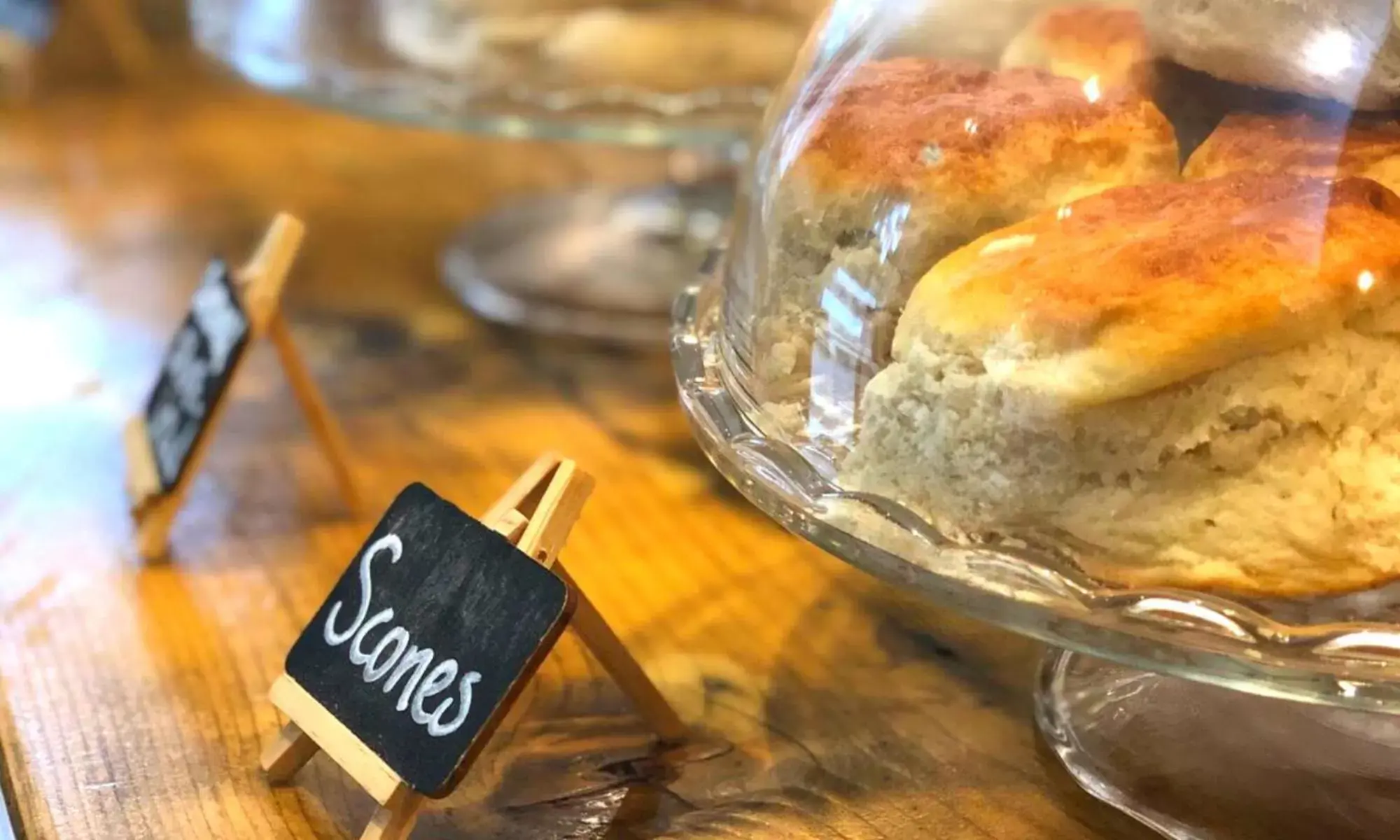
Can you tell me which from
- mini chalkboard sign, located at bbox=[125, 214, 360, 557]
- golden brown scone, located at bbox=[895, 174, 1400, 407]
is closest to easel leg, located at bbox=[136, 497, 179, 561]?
mini chalkboard sign, located at bbox=[125, 214, 360, 557]

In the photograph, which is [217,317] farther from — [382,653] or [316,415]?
[382,653]

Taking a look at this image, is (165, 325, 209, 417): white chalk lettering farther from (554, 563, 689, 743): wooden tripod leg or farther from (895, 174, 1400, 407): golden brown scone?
(895, 174, 1400, 407): golden brown scone

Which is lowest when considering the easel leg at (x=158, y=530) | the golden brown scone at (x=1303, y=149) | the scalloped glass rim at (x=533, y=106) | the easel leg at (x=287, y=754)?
the easel leg at (x=158, y=530)

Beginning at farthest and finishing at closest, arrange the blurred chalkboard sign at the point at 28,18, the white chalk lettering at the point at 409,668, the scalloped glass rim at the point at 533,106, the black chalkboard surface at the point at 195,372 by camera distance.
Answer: the blurred chalkboard sign at the point at 28,18 → the scalloped glass rim at the point at 533,106 → the black chalkboard surface at the point at 195,372 → the white chalk lettering at the point at 409,668

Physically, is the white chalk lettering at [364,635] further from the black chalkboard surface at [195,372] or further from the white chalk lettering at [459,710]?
the black chalkboard surface at [195,372]

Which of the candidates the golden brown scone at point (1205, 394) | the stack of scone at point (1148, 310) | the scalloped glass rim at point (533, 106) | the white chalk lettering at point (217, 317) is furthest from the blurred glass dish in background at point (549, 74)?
the golden brown scone at point (1205, 394)

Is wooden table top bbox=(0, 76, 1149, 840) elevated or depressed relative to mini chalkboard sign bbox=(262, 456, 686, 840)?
depressed

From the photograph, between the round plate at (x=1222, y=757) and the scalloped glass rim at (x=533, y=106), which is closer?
the round plate at (x=1222, y=757)

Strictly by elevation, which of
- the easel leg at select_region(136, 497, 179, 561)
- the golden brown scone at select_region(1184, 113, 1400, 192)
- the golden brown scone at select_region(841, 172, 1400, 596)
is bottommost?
the easel leg at select_region(136, 497, 179, 561)
